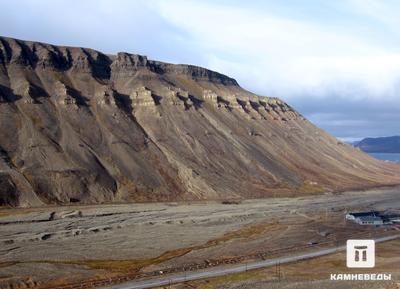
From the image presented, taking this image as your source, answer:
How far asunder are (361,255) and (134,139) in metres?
77.4

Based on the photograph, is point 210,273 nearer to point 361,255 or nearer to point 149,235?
point 361,255

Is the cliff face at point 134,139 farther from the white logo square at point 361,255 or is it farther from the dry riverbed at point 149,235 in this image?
Result: the white logo square at point 361,255

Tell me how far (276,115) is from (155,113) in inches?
2510

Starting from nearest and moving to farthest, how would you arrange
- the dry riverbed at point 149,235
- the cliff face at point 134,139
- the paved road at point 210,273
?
the paved road at point 210,273, the dry riverbed at point 149,235, the cliff face at point 134,139

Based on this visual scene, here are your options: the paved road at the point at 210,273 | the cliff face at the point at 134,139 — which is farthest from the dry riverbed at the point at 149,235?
the cliff face at the point at 134,139

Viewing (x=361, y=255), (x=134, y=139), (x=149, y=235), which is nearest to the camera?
(x=361, y=255)

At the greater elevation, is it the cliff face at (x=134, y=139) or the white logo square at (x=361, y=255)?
the cliff face at (x=134, y=139)

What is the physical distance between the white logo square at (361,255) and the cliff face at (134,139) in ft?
174

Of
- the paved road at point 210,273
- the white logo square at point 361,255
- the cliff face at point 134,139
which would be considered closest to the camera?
the paved road at point 210,273

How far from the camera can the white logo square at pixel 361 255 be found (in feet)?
190

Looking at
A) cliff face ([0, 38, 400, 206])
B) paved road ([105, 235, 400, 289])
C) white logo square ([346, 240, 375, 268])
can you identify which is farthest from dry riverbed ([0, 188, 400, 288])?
cliff face ([0, 38, 400, 206])

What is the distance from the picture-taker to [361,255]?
61.3m

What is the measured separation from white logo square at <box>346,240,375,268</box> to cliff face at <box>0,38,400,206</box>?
174ft

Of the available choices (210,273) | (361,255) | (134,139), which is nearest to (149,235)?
(210,273)
